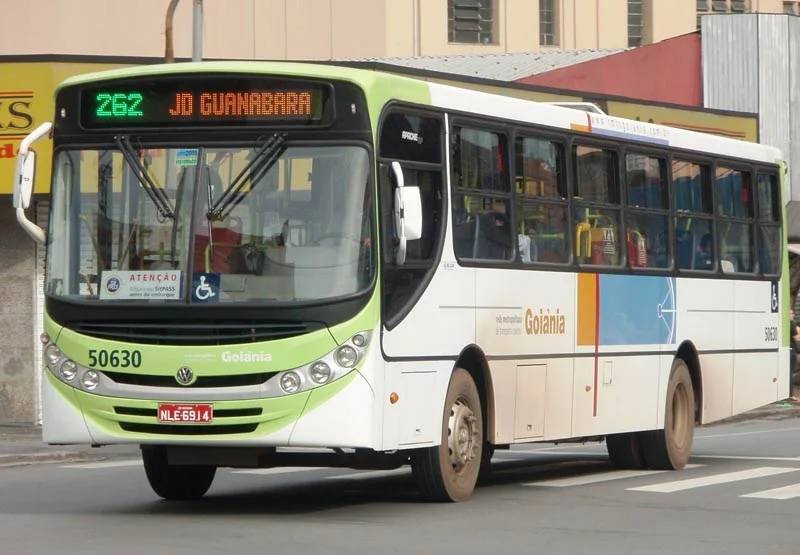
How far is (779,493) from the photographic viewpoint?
47.3 feet

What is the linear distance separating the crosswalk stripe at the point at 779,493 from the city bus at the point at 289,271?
5.77 ft

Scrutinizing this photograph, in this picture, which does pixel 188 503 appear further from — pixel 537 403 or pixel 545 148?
pixel 545 148

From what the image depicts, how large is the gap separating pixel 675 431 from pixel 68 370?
275 inches

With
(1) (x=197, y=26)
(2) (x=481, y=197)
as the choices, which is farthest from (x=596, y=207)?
(1) (x=197, y=26)

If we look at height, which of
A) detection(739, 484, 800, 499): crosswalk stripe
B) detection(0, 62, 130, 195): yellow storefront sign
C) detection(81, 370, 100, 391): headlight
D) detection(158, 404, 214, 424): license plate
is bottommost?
detection(739, 484, 800, 499): crosswalk stripe

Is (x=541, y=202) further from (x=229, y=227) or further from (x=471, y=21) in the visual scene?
(x=471, y=21)

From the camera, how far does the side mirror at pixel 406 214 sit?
12039 millimetres

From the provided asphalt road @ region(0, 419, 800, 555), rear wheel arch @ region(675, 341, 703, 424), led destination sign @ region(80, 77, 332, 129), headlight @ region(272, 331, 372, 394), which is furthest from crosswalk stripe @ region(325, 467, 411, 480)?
led destination sign @ region(80, 77, 332, 129)

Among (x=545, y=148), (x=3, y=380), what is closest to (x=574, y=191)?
(x=545, y=148)

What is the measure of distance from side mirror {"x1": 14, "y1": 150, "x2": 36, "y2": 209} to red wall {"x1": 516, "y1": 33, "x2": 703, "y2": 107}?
2575 centimetres

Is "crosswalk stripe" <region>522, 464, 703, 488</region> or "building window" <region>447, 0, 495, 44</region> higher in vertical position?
"building window" <region>447, 0, 495, 44</region>

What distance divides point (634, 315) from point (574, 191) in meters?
1.59

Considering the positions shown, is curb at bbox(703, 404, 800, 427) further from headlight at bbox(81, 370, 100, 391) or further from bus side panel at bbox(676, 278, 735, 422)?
headlight at bbox(81, 370, 100, 391)

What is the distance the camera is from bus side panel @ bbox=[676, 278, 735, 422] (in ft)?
56.9
